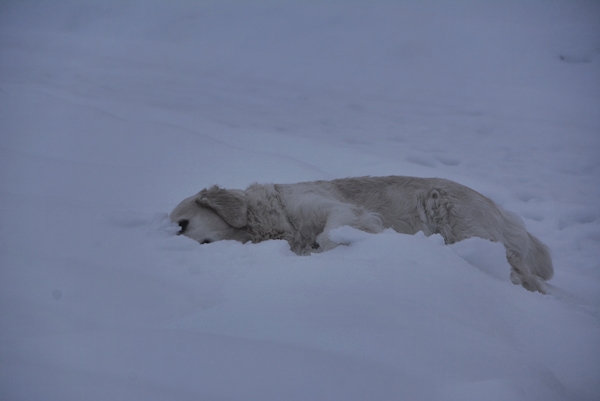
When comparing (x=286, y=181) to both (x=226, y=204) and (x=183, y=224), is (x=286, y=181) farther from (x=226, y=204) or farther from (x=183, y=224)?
(x=183, y=224)

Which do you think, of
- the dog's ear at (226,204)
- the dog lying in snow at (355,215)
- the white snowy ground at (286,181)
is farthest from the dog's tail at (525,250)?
the dog's ear at (226,204)

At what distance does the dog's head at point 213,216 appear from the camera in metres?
3.58

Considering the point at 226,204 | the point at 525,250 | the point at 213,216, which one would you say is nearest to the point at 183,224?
the point at 213,216

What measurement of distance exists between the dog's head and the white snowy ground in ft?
1.08

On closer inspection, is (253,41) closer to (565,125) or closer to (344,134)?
(344,134)

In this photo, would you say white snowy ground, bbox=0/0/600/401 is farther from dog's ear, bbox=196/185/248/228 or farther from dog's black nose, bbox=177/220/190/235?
dog's ear, bbox=196/185/248/228

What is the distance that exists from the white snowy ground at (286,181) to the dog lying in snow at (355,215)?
37 centimetres

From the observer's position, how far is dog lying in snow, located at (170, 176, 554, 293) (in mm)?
3658

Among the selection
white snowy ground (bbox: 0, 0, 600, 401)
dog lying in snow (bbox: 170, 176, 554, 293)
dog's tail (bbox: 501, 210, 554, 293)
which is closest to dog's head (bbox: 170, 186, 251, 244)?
dog lying in snow (bbox: 170, 176, 554, 293)

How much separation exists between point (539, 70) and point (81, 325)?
35.2 feet

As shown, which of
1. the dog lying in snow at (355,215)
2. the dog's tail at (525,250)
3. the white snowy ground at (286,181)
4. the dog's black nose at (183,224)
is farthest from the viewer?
the dog's tail at (525,250)

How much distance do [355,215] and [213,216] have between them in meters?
1.19

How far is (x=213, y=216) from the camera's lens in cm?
368

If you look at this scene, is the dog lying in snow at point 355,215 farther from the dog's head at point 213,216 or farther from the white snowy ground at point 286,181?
the white snowy ground at point 286,181
